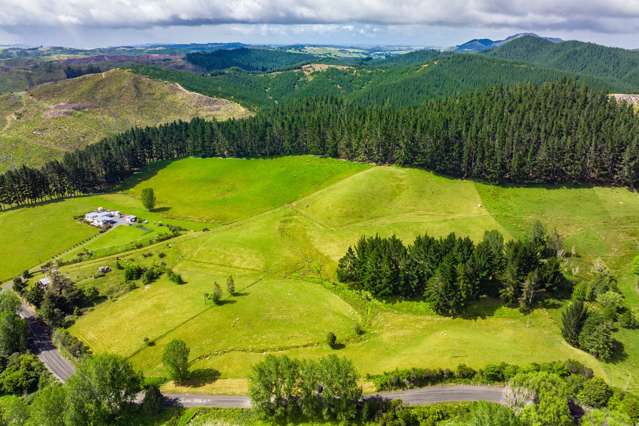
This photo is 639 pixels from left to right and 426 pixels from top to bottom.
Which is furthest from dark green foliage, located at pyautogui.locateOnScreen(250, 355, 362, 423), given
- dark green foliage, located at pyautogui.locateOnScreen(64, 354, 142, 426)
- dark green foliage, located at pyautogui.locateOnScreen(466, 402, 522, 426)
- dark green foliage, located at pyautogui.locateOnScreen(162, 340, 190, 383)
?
dark green foliage, located at pyautogui.locateOnScreen(64, 354, 142, 426)

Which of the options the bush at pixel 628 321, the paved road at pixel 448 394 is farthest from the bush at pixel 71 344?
the bush at pixel 628 321

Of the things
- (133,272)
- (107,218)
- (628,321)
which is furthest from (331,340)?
(107,218)

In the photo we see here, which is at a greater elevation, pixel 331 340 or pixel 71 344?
pixel 331 340

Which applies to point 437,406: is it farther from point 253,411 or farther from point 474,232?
point 474,232

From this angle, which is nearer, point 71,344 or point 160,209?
point 71,344

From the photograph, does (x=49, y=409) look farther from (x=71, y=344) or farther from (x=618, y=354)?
A: (x=618, y=354)

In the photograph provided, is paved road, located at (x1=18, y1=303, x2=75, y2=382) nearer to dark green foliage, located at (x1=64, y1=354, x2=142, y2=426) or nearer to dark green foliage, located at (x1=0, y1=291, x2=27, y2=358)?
dark green foliage, located at (x1=0, y1=291, x2=27, y2=358)
